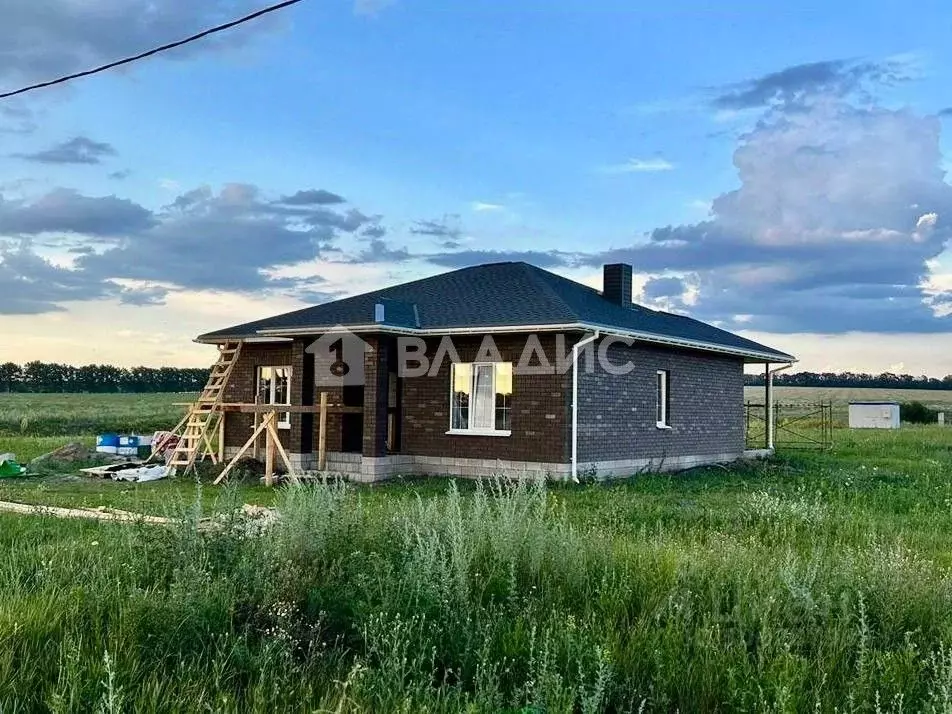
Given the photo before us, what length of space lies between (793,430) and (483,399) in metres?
27.8

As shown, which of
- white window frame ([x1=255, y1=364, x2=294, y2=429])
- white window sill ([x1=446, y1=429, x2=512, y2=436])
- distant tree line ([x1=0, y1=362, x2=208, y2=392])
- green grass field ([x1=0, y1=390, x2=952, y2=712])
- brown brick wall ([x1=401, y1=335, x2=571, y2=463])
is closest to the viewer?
green grass field ([x1=0, y1=390, x2=952, y2=712])

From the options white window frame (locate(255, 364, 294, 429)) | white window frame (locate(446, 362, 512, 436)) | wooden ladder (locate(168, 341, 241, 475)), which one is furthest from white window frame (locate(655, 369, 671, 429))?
wooden ladder (locate(168, 341, 241, 475))

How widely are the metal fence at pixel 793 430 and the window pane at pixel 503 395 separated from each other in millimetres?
10094

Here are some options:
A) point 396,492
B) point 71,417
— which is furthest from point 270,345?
point 71,417

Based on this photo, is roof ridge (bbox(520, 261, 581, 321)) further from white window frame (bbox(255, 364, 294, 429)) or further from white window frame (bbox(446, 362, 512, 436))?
white window frame (bbox(255, 364, 294, 429))

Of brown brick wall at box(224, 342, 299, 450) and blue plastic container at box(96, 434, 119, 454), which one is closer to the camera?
brown brick wall at box(224, 342, 299, 450)

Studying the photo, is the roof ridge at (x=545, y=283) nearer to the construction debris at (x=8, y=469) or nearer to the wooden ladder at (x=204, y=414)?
the wooden ladder at (x=204, y=414)

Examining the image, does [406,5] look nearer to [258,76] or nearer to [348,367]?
[258,76]

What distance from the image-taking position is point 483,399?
681 inches

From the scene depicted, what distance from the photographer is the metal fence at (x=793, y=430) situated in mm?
28772

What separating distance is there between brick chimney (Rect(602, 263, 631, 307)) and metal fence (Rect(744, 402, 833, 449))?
603 centimetres

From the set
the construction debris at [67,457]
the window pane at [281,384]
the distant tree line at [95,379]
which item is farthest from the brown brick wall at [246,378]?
the distant tree line at [95,379]

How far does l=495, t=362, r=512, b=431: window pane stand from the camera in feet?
55.8

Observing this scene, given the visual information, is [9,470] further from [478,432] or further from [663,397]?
[663,397]
